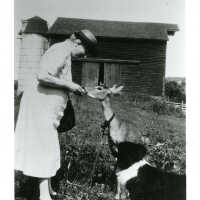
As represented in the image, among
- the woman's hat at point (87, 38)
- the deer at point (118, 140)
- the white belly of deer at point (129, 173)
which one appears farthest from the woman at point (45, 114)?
the white belly of deer at point (129, 173)

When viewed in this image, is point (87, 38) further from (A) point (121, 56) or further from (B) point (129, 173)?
(B) point (129, 173)

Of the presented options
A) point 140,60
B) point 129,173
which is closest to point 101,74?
point 140,60

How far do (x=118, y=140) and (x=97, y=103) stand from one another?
43cm

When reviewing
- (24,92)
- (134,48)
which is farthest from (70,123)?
(134,48)

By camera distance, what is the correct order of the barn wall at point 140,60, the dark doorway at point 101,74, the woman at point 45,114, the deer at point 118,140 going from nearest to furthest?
the woman at point 45,114
the deer at point 118,140
the dark doorway at point 101,74
the barn wall at point 140,60

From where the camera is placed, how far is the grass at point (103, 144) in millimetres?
3162

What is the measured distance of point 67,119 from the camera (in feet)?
10.4

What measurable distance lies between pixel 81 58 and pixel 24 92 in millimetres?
678

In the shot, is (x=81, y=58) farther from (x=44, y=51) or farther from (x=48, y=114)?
(x=48, y=114)

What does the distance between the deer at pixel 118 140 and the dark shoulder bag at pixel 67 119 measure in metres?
0.25

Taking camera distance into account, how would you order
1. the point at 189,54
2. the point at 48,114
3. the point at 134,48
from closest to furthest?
the point at 48,114 < the point at 189,54 < the point at 134,48

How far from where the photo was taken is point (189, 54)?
10.5 ft

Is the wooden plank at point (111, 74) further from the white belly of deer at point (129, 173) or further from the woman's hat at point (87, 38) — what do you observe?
the white belly of deer at point (129, 173)
